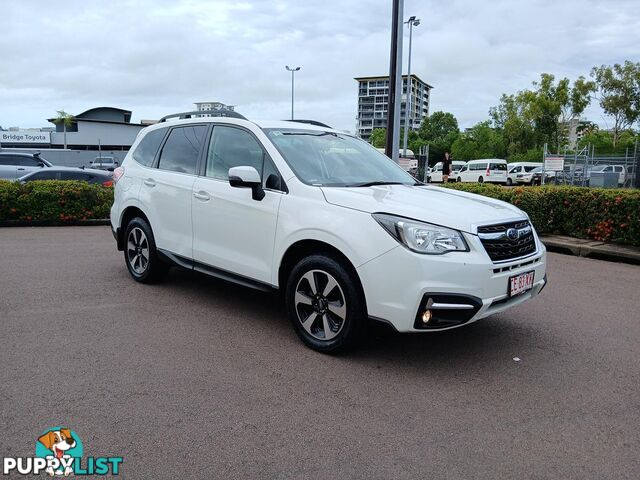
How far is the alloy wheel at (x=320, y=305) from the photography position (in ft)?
13.1

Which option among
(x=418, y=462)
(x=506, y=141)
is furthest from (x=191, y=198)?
(x=506, y=141)

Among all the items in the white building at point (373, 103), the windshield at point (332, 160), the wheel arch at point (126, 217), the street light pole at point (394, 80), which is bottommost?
the wheel arch at point (126, 217)

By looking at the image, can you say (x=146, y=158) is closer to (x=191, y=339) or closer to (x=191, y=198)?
(x=191, y=198)

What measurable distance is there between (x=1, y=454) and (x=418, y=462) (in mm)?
2111

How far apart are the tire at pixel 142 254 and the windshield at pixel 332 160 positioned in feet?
6.48

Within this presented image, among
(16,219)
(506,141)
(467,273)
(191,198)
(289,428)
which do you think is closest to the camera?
(289,428)

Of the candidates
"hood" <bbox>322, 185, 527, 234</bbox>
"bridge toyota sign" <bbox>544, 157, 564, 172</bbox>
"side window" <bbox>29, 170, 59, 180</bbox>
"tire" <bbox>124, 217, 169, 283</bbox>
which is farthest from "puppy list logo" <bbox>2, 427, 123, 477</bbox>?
"bridge toyota sign" <bbox>544, 157, 564, 172</bbox>

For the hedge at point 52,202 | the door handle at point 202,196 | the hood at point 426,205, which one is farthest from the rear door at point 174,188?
the hedge at point 52,202

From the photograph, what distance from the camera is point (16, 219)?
11.4 m

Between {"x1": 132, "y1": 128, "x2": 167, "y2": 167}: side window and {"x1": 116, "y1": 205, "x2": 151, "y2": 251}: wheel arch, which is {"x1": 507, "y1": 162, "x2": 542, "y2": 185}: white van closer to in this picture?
{"x1": 132, "y1": 128, "x2": 167, "y2": 167}: side window

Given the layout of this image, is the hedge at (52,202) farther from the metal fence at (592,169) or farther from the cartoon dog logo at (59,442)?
the metal fence at (592,169)

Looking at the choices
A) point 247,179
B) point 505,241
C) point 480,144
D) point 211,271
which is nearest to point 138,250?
point 211,271

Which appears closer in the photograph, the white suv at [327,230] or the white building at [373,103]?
the white suv at [327,230]

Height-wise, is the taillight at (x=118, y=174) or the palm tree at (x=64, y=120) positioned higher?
the palm tree at (x=64, y=120)
